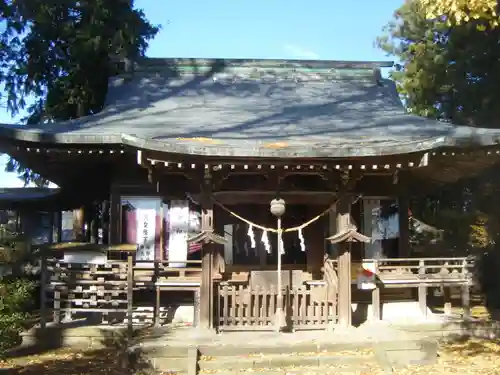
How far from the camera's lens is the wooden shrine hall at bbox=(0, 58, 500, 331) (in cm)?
970

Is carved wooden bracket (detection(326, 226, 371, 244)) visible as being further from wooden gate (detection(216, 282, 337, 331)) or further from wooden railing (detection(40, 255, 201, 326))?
wooden railing (detection(40, 255, 201, 326))

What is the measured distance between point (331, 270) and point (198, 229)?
325 centimetres

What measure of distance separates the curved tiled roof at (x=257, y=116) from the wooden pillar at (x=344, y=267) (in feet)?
4.00

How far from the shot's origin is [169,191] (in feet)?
39.1

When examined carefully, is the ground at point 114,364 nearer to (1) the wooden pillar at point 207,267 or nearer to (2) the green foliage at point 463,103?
(1) the wooden pillar at point 207,267

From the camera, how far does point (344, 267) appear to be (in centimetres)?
1005

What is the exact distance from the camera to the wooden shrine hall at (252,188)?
9.70 metres

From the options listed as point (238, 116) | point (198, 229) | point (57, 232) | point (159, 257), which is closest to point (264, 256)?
point (198, 229)

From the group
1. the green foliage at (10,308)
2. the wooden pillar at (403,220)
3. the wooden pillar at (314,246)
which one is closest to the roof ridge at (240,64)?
the wooden pillar at (403,220)

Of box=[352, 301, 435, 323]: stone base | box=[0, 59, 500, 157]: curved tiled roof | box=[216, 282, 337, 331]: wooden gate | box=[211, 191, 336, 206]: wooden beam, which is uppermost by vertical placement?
box=[0, 59, 500, 157]: curved tiled roof

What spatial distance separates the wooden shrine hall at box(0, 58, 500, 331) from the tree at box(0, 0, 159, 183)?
2812 millimetres

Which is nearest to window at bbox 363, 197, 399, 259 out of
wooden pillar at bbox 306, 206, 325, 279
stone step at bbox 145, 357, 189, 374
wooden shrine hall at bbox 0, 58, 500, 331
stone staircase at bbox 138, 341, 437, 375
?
wooden shrine hall at bbox 0, 58, 500, 331

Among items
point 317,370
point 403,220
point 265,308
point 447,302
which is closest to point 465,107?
point 403,220

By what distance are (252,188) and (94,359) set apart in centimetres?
433
